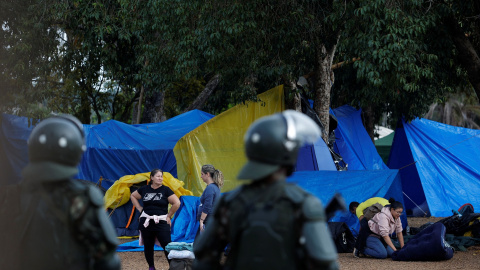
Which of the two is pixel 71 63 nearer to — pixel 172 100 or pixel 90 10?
pixel 90 10

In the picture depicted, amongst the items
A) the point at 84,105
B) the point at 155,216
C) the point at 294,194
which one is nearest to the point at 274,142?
the point at 294,194

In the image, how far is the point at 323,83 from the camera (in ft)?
46.4

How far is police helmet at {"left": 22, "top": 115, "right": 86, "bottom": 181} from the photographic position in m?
3.24

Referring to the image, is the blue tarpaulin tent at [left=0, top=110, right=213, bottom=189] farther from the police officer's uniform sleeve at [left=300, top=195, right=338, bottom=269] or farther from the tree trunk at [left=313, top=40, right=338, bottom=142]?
the police officer's uniform sleeve at [left=300, top=195, right=338, bottom=269]

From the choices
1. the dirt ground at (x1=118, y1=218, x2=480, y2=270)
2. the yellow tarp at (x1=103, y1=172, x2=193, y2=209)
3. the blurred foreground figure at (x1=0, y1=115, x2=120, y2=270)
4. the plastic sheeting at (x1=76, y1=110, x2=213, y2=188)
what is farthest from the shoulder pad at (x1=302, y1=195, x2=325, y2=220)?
the plastic sheeting at (x1=76, y1=110, x2=213, y2=188)

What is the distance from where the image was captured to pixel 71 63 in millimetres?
19828

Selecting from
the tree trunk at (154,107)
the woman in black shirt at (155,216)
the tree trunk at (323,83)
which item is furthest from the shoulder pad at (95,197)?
the tree trunk at (154,107)

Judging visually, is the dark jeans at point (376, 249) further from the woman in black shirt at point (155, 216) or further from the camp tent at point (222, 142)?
the woman in black shirt at point (155, 216)

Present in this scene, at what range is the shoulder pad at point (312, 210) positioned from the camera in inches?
118

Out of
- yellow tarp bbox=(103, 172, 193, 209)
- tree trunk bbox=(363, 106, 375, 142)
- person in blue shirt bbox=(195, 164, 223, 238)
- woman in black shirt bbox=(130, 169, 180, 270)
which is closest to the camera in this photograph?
person in blue shirt bbox=(195, 164, 223, 238)

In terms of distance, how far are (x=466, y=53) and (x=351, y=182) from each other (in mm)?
3320

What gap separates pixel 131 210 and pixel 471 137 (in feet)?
32.5

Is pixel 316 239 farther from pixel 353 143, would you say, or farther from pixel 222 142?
pixel 353 143

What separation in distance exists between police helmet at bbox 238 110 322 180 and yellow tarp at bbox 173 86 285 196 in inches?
427
